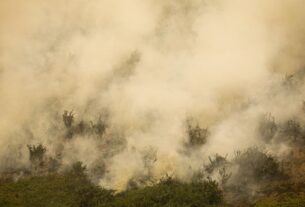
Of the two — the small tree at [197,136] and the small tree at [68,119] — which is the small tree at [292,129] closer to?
the small tree at [197,136]

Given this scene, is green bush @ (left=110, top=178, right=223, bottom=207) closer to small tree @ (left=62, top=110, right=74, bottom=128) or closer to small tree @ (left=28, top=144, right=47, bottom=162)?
small tree @ (left=28, top=144, right=47, bottom=162)

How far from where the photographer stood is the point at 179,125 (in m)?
73.0

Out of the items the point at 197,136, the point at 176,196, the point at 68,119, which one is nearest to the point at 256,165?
the point at 197,136

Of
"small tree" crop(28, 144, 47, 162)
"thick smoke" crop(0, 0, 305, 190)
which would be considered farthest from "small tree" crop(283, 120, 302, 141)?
"small tree" crop(28, 144, 47, 162)

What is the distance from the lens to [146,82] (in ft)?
265

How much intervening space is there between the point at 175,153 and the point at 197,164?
376cm

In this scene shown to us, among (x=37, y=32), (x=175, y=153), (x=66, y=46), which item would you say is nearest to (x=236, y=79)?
(x=175, y=153)

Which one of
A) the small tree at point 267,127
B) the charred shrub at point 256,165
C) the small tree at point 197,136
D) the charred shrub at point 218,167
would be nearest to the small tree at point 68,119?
the small tree at point 197,136

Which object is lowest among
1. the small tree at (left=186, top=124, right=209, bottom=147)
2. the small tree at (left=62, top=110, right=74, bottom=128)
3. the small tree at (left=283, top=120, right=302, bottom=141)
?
the small tree at (left=283, top=120, right=302, bottom=141)

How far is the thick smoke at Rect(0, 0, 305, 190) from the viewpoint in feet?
227

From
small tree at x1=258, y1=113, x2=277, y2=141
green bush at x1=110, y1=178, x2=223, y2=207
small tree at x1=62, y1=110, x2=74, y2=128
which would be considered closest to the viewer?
green bush at x1=110, y1=178, x2=223, y2=207

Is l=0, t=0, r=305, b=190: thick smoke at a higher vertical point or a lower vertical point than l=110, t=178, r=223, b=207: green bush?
higher

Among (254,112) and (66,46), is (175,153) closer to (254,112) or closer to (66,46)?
(254,112)

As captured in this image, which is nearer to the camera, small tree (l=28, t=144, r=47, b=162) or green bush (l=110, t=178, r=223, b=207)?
green bush (l=110, t=178, r=223, b=207)
